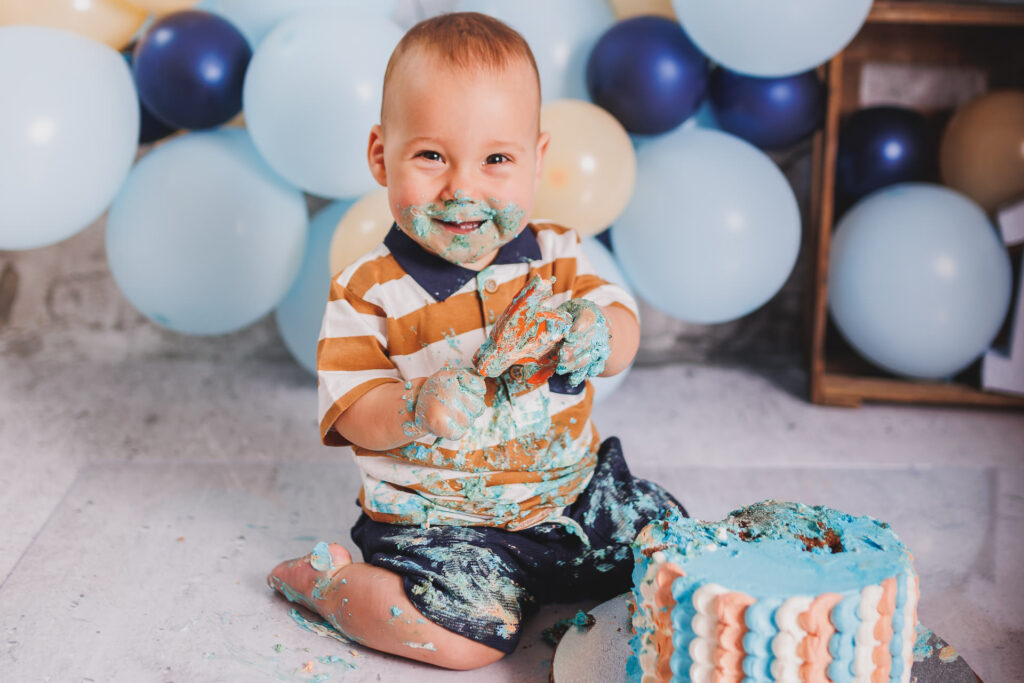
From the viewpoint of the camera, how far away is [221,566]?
1410 millimetres

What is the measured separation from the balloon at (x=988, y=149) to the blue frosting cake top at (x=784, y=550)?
4.21 feet

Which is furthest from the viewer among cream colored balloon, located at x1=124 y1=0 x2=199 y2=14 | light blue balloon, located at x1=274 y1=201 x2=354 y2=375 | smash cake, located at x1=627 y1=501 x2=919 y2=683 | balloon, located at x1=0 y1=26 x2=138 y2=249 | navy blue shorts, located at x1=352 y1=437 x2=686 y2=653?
light blue balloon, located at x1=274 y1=201 x2=354 y2=375

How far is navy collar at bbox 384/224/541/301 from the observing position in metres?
1.22

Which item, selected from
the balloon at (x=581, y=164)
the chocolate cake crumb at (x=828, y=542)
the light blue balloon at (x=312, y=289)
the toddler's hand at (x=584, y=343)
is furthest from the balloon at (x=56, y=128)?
the chocolate cake crumb at (x=828, y=542)

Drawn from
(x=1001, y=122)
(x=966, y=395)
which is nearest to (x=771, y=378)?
(x=966, y=395)

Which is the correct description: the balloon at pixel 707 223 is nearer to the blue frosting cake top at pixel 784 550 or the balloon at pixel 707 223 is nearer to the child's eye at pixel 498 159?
the child's eye at pixel 498 159

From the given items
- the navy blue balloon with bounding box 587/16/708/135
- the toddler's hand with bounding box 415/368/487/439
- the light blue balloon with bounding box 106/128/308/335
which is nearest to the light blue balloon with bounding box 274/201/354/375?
the light blue balloon with bounding box 106/128/308/335

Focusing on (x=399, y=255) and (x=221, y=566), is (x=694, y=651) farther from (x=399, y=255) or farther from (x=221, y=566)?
(x=221, y=566)

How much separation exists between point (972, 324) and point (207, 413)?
1.67 m

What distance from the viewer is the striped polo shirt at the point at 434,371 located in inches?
47.8

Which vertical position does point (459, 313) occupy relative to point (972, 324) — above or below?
above

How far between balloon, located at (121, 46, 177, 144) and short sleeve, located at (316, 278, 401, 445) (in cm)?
88

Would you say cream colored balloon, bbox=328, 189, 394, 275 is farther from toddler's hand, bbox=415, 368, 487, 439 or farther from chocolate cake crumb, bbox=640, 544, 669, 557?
chocolate cake crumb, bbox=640, 544, 669, 557

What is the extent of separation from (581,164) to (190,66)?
737mm
